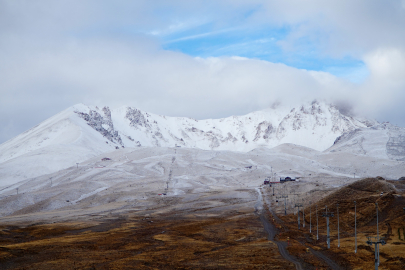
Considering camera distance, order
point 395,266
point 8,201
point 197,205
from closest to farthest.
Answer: point 395,266
point 197,205
point 8,201

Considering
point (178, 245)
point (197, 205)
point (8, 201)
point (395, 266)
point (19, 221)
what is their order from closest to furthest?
point (395, 266) → point (178, 245) → point (19, 221) → point (197, 205) → point (8, 201)

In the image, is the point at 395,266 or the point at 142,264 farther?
the point at 142,264

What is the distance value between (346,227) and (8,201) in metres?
128

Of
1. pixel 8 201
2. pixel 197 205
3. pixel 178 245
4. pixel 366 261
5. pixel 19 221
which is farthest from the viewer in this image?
pixel 8 201

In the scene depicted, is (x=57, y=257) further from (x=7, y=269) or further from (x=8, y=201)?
(x=8, y=201)

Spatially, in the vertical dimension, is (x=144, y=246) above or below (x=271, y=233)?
above

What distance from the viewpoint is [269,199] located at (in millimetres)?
138625

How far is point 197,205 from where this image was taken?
13162 cm

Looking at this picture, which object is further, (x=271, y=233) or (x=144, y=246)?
(x=271, y=233)

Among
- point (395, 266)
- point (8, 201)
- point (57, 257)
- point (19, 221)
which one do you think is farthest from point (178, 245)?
point (8, 201)

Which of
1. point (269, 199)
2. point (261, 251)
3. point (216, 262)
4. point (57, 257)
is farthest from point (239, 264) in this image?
point (269, 199)

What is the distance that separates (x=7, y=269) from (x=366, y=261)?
45913 mm

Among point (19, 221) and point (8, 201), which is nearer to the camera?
point (19, 221)

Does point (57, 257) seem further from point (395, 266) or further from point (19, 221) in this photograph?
point (19, 221)
